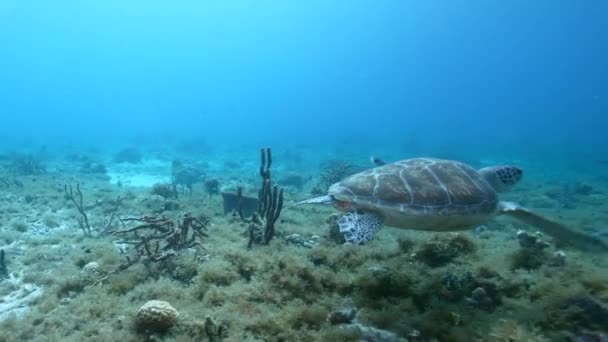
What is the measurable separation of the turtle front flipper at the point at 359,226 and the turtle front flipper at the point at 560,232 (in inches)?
97.2

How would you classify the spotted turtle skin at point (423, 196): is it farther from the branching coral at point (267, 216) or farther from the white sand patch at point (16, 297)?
the white sand patch at point (16, 297)

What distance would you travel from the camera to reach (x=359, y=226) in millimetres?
6203

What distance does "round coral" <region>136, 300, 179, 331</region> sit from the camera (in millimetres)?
4504

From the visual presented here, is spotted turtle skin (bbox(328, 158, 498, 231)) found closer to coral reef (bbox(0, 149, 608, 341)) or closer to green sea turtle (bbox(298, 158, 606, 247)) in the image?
green sea turtle (bbox(298, 158, 606, 247))

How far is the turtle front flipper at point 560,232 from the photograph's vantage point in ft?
18.5

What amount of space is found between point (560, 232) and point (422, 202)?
7.59 feet

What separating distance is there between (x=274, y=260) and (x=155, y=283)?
1.93 meters

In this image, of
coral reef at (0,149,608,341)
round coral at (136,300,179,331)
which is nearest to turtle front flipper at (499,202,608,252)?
coral reef at (0,149,608,341)

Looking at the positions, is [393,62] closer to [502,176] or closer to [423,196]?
[502,176]

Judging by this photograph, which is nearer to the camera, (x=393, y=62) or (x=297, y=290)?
(x=297, y=290)

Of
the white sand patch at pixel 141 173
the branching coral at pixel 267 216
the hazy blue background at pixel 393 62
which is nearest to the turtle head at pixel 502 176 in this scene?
the branching coral at pixel 267 216

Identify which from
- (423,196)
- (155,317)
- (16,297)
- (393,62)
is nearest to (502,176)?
(423,196)

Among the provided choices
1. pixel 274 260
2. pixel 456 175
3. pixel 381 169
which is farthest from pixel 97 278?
pixel 456 175

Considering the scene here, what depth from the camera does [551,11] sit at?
98.6m
